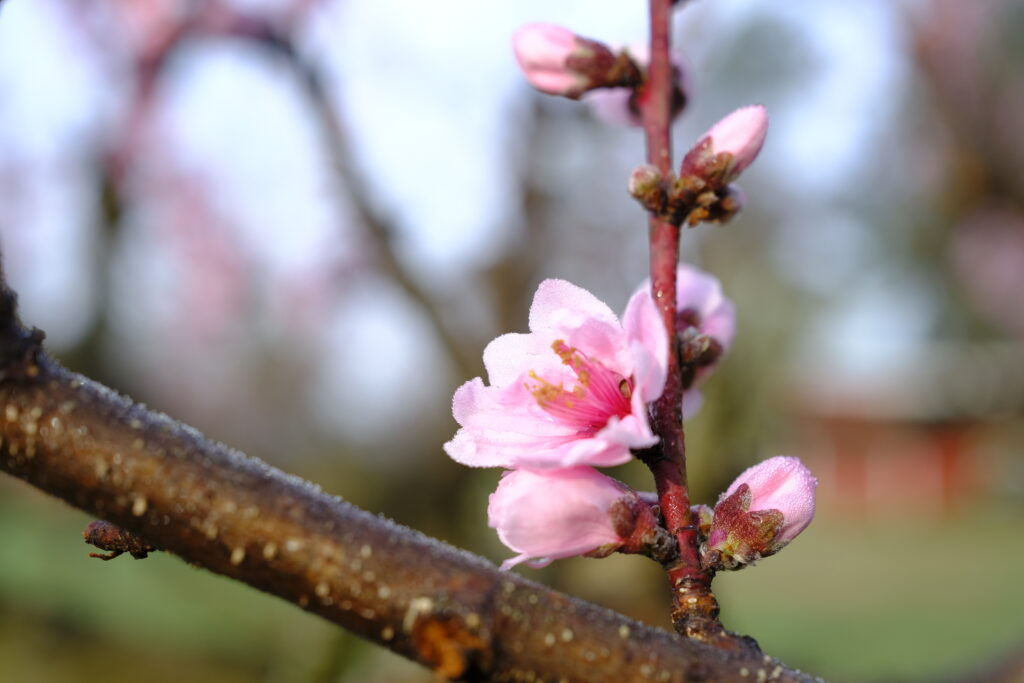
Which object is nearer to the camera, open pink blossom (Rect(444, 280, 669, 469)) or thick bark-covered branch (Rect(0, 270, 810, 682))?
thick bark-covered branch (Rect(0, 270, 810, 682))

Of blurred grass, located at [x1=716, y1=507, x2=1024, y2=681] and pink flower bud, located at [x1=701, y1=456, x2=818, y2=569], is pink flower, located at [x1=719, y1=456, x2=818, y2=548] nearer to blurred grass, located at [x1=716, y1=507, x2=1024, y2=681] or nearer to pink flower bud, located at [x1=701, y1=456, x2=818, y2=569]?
pink flower bud, located at [x1=701, y1=456, x2=818, y2=569]

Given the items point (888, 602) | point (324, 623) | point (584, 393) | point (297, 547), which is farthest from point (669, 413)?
point (888, 602)

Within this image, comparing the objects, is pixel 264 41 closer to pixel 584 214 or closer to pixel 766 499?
pixel 766 499

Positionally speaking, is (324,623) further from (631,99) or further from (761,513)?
(761,513)

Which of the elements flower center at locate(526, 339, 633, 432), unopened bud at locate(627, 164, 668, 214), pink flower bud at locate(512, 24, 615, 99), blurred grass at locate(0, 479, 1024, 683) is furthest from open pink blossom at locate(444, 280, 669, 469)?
blurred grass at locate(0, 479, 1024, 683)

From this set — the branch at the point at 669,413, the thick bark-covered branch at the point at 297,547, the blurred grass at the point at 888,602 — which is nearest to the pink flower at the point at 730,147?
the branch at the point at 669,413

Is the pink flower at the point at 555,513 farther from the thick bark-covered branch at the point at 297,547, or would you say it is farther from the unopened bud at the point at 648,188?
the unopened bud at the point at 648,188
